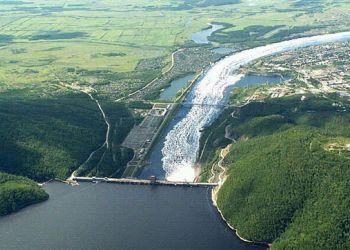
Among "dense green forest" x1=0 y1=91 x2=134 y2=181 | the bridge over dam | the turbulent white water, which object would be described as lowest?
the turbulent white water

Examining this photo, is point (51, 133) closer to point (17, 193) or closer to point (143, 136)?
point (143, 136)

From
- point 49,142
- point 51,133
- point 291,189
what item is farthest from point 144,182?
point 291,189

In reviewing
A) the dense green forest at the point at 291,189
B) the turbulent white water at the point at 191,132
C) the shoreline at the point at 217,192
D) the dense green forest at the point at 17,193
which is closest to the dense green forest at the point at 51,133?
the dense green forest at the point at 17,193

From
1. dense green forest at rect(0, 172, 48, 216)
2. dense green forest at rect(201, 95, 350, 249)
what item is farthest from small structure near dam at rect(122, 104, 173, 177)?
dense green forest at rect(201, 95, 350, 249)

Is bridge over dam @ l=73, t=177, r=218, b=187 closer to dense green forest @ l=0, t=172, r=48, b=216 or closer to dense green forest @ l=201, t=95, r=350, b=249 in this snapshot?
dense green forest @ l=201, t=95, r=350, b=249

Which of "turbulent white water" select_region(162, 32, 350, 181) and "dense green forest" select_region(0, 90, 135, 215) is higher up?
"dense green forest" select_region(0, 90, 135, 215)
